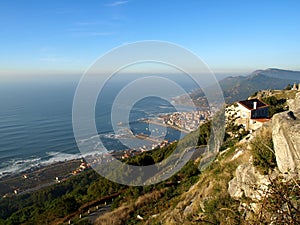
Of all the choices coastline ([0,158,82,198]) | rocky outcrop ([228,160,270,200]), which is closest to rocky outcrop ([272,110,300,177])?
rocky outcrop ([228,160,270,200])

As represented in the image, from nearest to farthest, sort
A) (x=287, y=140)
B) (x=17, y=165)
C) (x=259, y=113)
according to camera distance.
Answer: (x=287, y=140) < (x=259, y=113) < (x=17, y=165)

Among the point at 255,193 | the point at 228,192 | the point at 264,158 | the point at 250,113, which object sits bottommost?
the point at 228,192

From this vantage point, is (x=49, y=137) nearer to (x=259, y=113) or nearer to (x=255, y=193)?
(x=259, y=113)

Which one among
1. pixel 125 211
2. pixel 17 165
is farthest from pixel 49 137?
pixel 125 211


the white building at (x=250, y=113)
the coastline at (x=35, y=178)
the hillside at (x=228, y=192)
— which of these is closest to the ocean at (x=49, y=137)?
the coastline at (x=35, y=178)

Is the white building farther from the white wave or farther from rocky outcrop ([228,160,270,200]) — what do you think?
the white wave

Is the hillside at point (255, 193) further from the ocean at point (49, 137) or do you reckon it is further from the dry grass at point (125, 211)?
the ocean at point (49, 137)

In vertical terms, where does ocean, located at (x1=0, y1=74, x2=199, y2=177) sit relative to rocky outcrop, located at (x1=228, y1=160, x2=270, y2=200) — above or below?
below

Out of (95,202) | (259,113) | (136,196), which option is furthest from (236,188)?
(259,113)
